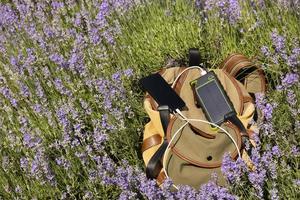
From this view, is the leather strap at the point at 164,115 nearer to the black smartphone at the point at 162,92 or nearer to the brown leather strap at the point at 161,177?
the black smartphone at the point at 162,92

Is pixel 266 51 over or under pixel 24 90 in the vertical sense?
under

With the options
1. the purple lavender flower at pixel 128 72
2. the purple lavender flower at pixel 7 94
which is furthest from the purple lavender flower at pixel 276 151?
the purple lavender flower at pixel 7 94

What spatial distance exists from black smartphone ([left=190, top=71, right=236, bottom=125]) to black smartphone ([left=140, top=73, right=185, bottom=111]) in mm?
120

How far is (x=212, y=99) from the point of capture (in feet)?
10.4

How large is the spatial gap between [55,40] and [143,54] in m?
0.69

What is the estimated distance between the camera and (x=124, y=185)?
109 inches

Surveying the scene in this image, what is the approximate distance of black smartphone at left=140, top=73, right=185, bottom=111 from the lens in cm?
319

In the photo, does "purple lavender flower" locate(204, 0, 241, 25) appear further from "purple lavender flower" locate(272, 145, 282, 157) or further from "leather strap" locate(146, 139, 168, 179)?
"purple lavender flower" locate(272, 145, 282, 157)

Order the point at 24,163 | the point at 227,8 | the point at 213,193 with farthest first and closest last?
the point at 227,8 → the point at 24,163 → the point at 213,193

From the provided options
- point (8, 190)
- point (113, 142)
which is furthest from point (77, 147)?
point (8, 190)

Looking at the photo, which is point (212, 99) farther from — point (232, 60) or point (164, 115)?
point (232, 60)

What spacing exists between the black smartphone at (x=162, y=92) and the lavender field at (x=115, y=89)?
0.61 ft

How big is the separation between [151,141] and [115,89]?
1.37 feet

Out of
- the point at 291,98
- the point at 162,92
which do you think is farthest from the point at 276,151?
the point at 162,92
